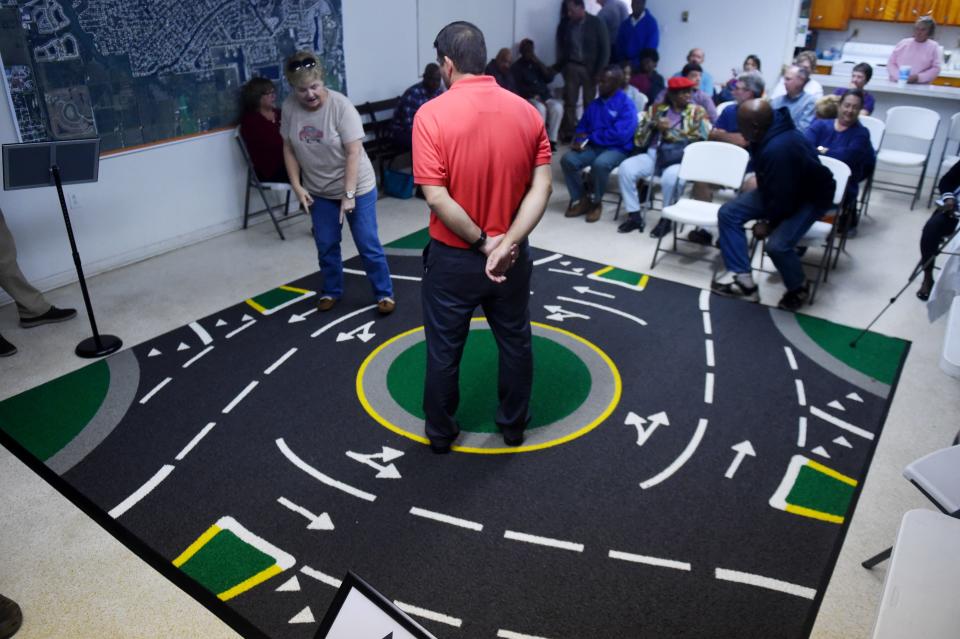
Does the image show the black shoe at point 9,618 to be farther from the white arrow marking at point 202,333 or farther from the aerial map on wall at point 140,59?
the aerial map on wall at point 140,59

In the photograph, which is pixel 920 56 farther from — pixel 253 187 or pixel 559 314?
pixel 253 187

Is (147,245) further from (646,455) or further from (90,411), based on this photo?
(646,455)

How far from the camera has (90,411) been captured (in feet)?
12.5

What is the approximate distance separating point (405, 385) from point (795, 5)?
8420mm

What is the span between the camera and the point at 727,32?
32.8 ft

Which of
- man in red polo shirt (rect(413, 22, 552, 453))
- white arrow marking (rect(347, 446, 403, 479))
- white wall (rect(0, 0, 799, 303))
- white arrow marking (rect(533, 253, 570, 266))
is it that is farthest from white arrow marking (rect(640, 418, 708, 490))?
white wall (rect(0, 0, 799, 303))

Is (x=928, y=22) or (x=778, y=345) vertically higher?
(x=928, y=22)

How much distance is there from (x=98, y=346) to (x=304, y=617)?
2.60 metres

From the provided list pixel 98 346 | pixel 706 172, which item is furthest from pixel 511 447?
pixel 706 172

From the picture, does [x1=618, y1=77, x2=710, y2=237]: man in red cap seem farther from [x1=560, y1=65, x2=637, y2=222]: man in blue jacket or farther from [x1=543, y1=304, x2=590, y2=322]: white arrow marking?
[x1=543, y1=304, x2=590, y2=322]: white arrow marking

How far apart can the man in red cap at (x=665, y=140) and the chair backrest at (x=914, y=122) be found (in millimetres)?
2547

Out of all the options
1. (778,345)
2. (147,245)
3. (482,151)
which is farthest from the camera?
(147,245)

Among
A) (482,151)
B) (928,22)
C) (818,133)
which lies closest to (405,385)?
(482,151)

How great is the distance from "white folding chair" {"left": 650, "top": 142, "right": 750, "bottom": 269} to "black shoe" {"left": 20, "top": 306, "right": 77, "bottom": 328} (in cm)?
426
